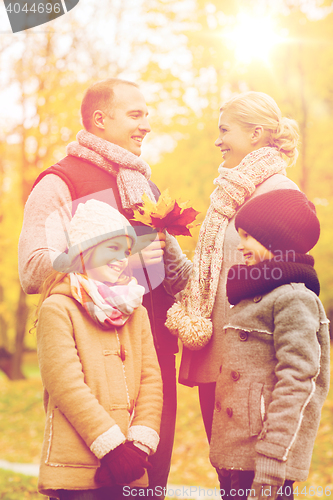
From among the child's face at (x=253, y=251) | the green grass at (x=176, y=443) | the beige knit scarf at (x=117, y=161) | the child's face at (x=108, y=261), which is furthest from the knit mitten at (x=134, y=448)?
the green grass at (x=176, y=443)

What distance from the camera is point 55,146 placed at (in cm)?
992

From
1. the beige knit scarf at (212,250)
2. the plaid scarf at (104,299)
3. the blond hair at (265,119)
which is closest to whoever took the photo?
the plaid scarf at (104,299)

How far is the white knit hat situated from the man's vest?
21cm

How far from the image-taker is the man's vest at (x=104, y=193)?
2.44 meters

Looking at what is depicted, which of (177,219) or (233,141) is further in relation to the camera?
(233,141)

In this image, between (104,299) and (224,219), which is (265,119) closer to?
(224,219)

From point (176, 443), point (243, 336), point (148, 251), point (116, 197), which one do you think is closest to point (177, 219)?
point (148, 251)

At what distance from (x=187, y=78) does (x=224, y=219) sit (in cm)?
678

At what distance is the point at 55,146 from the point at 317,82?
17.3ft

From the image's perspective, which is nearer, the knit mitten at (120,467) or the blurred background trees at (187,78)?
the knit mitten at (120,467)

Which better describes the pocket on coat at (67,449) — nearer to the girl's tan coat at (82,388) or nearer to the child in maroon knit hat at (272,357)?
the girl's tan coat at (82,388)

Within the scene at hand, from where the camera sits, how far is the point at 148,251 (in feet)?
8.09

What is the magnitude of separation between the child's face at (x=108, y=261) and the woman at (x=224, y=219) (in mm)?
485

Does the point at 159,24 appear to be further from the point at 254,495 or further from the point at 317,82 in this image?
the point at 254,495
